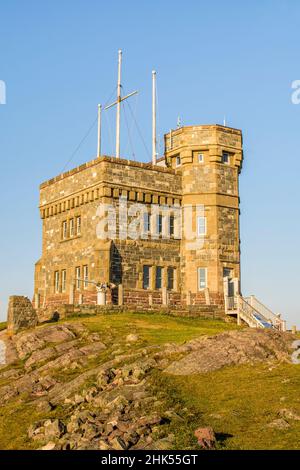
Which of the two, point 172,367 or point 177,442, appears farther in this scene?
point 172,367

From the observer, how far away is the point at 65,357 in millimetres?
26438

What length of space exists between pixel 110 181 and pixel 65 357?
1774cm

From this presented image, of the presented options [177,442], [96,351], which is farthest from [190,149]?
[177,442]

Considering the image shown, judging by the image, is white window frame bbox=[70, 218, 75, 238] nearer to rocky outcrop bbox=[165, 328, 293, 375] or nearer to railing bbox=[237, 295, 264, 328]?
railing bbox=[237, 295, 264, 328]

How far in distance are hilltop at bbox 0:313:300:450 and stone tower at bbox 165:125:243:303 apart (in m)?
14.1

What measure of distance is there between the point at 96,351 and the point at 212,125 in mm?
22577

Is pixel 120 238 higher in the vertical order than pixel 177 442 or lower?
higher

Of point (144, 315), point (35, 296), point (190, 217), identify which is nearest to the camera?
point (144, 315)

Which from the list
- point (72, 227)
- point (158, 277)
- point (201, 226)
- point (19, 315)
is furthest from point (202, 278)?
point (19, 315)

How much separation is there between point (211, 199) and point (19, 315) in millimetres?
16060
